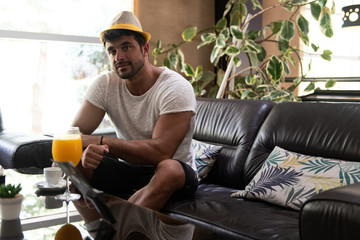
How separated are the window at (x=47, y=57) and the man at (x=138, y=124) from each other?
180 cm

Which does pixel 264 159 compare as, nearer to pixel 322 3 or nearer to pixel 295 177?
pixel 295 177

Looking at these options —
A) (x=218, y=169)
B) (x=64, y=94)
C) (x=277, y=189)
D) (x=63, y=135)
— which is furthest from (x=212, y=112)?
(x=64, y=94)

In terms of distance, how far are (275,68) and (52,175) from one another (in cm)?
218

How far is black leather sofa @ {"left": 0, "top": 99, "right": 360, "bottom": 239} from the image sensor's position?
4.07ft

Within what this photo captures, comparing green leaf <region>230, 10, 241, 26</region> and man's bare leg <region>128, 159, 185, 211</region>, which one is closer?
man's bare leg <region>128, 159, 185, 211</region>

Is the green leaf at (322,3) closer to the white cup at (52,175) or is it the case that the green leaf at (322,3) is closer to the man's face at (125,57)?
the man's face at (125,57)

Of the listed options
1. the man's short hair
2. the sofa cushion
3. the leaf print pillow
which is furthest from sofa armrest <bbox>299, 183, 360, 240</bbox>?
the man's short hair

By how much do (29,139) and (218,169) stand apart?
1218 millimetres

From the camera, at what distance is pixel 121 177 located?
208cm

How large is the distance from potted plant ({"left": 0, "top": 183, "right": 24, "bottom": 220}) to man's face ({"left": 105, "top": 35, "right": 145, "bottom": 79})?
980 millimetres

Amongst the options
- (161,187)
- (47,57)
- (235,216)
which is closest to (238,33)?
(47,57)

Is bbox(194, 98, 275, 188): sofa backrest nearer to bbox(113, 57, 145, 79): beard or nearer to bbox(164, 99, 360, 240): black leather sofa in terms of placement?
bbox(164, 99, 360, 240): black leather sofa

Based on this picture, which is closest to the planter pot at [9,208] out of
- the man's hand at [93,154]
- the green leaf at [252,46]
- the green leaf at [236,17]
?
the man's hand at [93,154]

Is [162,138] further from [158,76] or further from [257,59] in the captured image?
[257,59]
